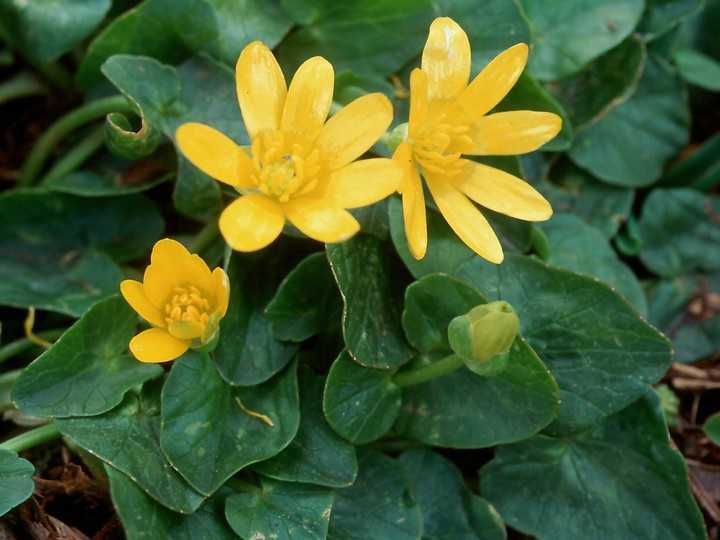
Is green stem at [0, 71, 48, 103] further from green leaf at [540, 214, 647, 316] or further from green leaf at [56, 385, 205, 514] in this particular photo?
green leaf at [540, 214, 647, 316]

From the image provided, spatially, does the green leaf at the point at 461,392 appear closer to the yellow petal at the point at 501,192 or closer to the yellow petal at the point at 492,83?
the yellow petal at the point at 501,192

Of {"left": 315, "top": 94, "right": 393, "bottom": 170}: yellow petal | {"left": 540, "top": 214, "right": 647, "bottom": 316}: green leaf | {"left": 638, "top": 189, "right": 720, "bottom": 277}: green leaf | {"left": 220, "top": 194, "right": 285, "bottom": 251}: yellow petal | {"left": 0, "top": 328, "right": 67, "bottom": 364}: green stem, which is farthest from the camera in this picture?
{"left": 638, "top": 189, "right": 720, "bottom": 277}: green leaf

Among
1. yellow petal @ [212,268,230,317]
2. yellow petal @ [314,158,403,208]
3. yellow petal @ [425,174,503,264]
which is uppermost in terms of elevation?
A: yellow petal @ [314,158,403,208]

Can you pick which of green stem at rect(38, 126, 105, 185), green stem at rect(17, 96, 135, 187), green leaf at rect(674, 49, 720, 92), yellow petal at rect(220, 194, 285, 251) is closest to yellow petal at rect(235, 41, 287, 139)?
yellow petal at rect(220, 194, 285, 251)

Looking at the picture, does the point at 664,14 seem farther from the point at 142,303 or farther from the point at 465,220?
the point at 142,303

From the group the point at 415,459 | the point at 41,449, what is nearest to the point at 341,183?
the point at 415,459

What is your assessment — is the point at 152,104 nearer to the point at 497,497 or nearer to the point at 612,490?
the point at 497,497

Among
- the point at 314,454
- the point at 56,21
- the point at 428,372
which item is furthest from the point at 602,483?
the point at 56,21
